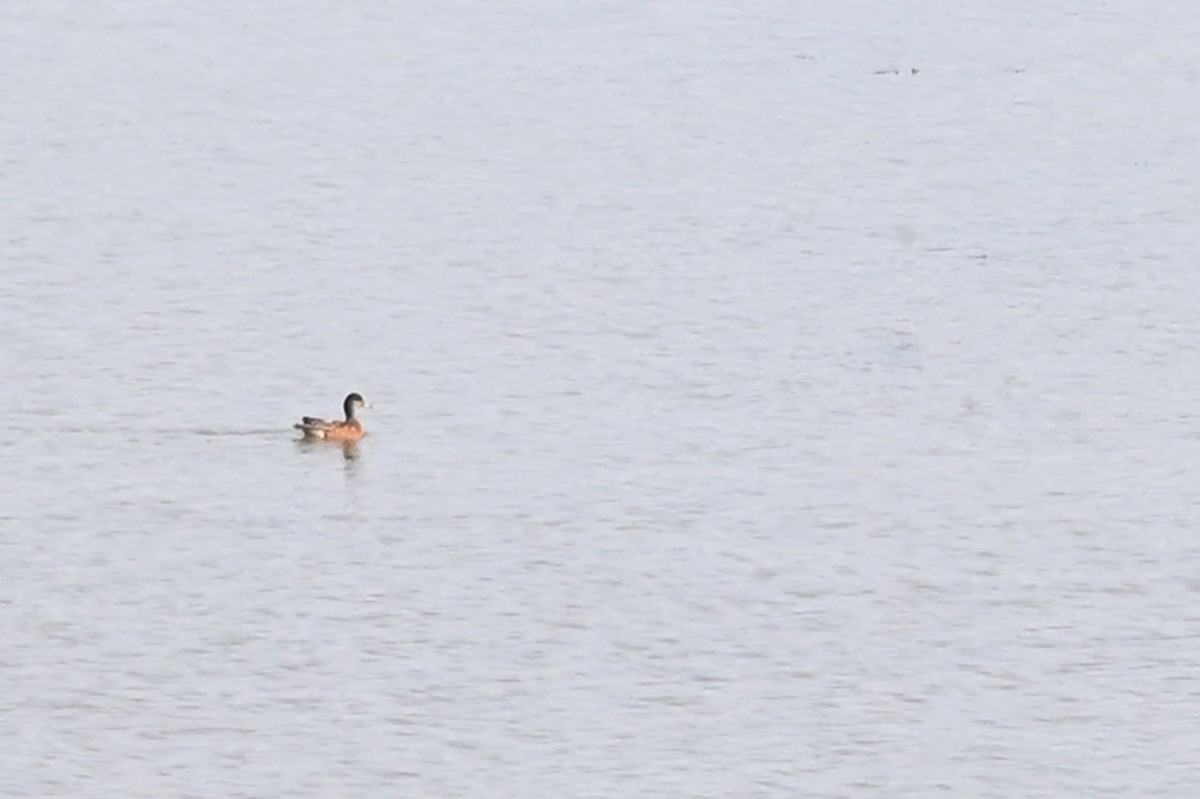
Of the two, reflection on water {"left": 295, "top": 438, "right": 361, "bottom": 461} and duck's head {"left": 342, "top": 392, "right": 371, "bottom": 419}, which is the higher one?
duck's head {"left": 342, "top": 392, "right": 371, "bottom": 419}

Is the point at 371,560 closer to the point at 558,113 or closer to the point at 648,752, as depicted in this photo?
the point at 648,752

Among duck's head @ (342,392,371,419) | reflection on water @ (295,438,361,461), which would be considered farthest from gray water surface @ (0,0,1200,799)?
duck's head @ (342,392,371,419)

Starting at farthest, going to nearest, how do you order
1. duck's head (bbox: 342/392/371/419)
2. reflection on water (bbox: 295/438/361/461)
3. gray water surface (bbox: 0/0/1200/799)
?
duck's head (bbox: 342/392/371/419)
reflection on water (bbox: 295/438/361/461)
gray water surface (bbox: 0/0/1200/799)

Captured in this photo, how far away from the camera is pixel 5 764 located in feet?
45.8

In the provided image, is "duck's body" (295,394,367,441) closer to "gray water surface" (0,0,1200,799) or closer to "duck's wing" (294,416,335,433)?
"duck's wing" (294,416,335,433)

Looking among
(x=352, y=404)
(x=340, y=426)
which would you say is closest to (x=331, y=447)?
(x=340, y=426)

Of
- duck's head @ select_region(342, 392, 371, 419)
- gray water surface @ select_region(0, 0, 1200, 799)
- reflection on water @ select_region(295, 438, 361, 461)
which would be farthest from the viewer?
duck's head @ select_region(342, 392, 371, 419)

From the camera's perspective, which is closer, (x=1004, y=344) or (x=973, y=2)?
(x=1004, y=344)

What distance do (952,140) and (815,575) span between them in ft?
39.2

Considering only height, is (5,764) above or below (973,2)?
below

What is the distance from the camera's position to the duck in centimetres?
1878

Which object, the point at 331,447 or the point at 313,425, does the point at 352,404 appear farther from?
the point at 331,447

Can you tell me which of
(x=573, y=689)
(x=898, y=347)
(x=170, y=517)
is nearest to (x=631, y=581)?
(x=573, y=689)

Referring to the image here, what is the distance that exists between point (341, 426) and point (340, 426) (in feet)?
0.05
